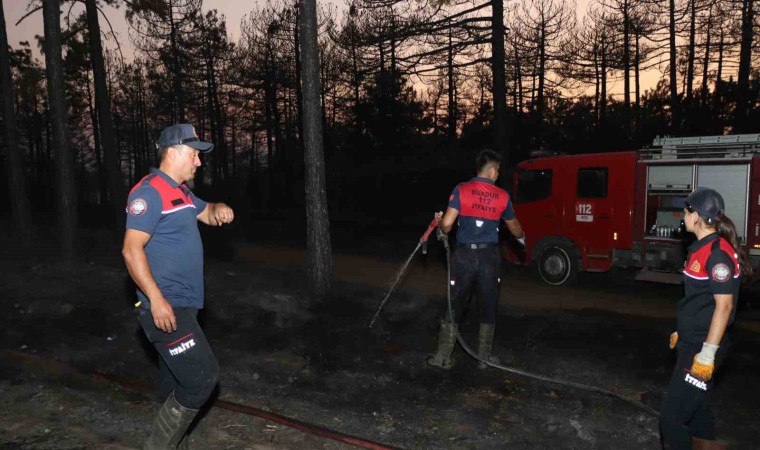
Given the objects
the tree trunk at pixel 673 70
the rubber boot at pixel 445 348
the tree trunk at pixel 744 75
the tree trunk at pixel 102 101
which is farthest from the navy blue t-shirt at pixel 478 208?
the tree trunk at pixel 673 70

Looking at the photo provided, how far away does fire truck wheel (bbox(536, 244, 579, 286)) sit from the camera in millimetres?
11867

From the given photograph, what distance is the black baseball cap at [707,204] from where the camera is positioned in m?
3.77

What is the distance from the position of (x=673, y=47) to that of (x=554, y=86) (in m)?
6.09

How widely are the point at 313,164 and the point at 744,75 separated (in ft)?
73.1

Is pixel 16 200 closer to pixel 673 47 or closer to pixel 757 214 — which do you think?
pixel 757 214

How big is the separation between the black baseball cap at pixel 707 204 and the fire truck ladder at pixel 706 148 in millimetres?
7292

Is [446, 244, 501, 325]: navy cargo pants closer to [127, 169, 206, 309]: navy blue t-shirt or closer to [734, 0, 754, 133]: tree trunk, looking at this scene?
[127, 169, 206, 309]: navy blue t-shirt

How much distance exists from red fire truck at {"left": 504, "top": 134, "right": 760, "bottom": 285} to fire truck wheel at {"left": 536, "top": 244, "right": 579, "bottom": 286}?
19 millimetres

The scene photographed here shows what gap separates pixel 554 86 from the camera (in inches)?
1287

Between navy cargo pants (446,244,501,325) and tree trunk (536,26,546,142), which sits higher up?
tree trunk (536,26,546,142)

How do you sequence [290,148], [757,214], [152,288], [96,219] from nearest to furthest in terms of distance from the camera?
[152,288] < [757,214] < [96,219] < [290,148]

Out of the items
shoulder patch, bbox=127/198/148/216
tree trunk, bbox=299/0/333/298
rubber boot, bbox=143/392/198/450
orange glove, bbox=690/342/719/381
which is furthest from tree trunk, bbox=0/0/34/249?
orange glove, bbox=690/342/719/381

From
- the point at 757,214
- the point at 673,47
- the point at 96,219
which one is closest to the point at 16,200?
the point at 757,214

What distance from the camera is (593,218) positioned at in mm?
11453
